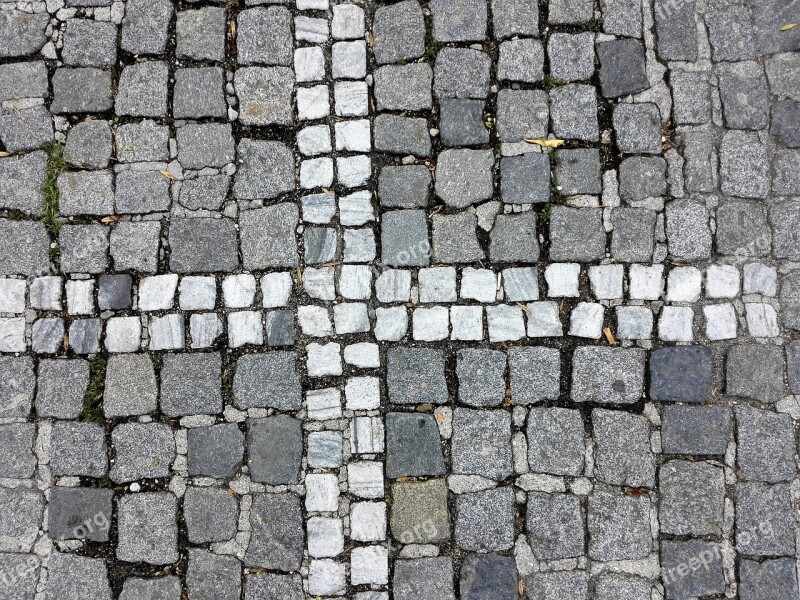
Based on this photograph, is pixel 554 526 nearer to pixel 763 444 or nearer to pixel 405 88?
pixel 763 444

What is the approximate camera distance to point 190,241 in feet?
11.7

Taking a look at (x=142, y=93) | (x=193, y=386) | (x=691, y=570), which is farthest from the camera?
(x=142, y=93)

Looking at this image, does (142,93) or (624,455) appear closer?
(624,455)

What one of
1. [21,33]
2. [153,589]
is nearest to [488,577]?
[153,589]

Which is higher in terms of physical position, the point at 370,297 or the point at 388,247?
the point at 388,247

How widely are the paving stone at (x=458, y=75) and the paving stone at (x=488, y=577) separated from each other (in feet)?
9.31

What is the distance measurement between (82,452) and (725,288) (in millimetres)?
4093

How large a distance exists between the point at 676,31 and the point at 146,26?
Result: 3344 millimetres

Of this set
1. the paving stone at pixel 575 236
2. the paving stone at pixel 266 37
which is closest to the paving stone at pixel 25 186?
the paving stone at pixel 266 37

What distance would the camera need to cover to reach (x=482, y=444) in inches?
136

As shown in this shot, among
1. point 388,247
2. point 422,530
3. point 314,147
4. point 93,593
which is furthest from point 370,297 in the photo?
point 93,593

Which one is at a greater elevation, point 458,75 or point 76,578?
point 458,75

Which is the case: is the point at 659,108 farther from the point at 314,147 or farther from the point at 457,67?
the point at 314,147

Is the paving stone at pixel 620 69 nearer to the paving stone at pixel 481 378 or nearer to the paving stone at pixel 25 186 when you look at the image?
the paving stone at pixel 481 378
